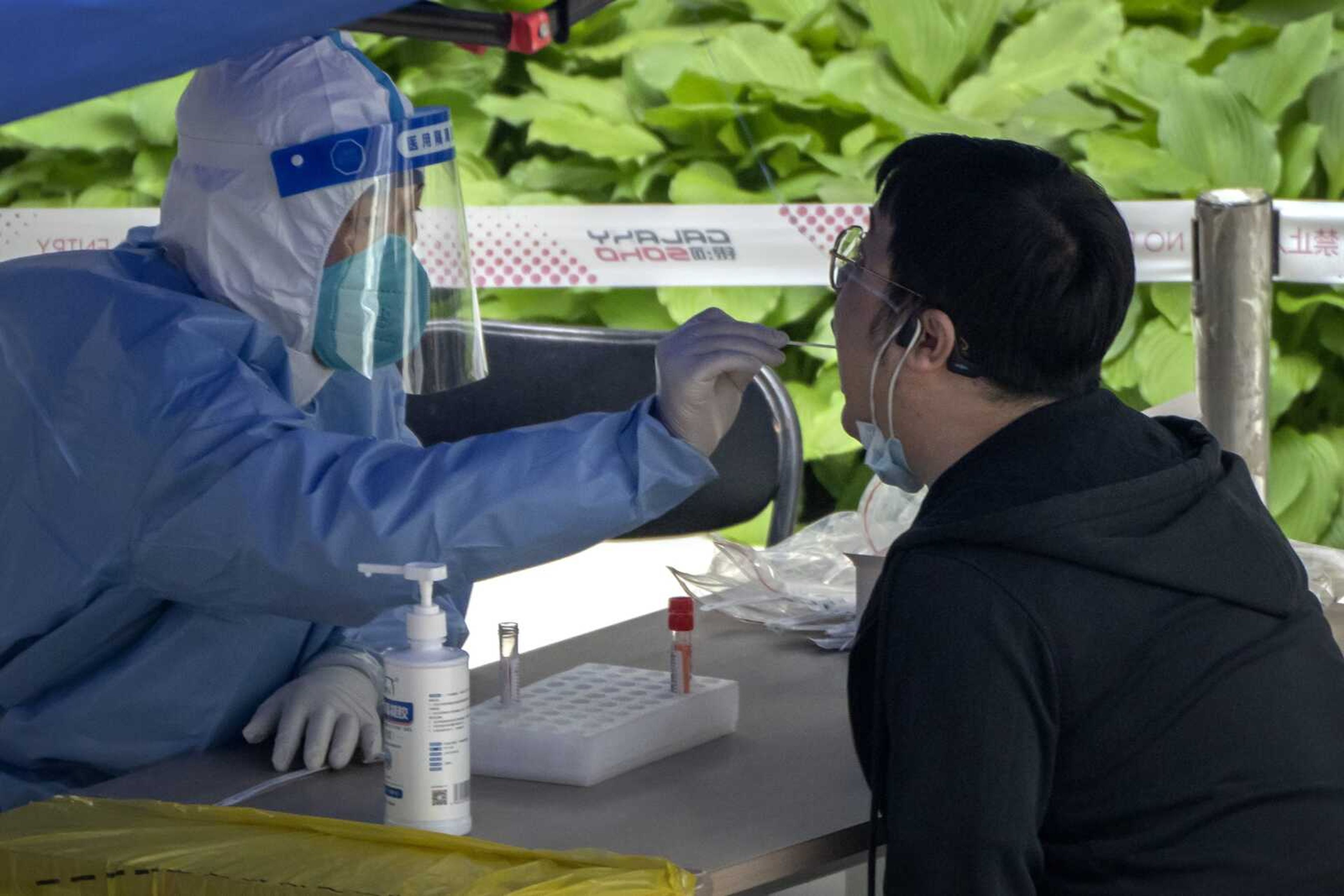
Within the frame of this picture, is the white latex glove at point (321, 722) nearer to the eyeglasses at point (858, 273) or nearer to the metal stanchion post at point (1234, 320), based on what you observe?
the eyeglasses at point (858, 273)

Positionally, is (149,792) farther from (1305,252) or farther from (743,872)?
(1305,252)

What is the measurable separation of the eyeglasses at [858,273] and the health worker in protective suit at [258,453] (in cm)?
8

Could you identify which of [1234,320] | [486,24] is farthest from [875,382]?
[1234,320]

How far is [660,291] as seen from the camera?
Answer: 4.89 m

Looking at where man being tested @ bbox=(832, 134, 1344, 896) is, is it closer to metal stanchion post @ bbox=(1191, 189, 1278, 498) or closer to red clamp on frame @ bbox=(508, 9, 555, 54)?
red clamp on frame @ bbox=(508, 9, 555, 54)

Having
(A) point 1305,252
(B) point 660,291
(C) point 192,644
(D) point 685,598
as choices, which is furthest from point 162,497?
(A) point 1305,252

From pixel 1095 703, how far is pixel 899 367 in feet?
1.16

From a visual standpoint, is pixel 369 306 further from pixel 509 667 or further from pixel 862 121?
pixel 862 121

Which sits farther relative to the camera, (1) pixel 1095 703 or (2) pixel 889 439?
(2) pixel 889 439

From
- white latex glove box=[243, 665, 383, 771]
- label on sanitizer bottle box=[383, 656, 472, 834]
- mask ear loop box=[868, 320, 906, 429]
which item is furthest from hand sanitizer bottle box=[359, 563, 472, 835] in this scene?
mask ear loop box=[868, 320, 906, 429]

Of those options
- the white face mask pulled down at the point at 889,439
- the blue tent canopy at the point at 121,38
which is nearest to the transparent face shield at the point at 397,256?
the white face mask pulled down at the point at 889,439

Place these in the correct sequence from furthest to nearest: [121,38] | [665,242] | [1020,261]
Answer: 1. [665,242]
2. [1020,261]
3. [121,38]

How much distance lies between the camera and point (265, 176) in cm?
182

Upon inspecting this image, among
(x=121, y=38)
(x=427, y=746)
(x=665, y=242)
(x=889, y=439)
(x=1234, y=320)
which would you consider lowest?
(x=665, y=242)
